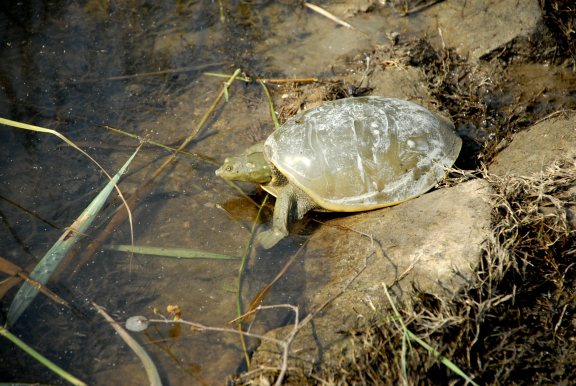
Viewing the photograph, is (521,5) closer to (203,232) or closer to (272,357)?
(203,232)

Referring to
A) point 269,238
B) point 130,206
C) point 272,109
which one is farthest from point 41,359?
point 272,109

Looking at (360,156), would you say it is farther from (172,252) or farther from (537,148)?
(172,252)

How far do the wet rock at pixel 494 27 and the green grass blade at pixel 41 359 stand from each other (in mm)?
5553

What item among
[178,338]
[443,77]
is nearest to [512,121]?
[443,77]

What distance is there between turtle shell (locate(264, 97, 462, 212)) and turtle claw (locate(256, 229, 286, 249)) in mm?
484

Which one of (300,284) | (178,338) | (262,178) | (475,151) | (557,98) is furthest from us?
(557,98)

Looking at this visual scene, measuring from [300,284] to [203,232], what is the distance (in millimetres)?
1078

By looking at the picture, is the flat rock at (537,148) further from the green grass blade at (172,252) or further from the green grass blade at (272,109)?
the green grass blade at (172,252)

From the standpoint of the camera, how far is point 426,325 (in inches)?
79.9

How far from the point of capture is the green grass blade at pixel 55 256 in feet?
8.36

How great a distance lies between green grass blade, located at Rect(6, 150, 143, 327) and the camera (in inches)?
100

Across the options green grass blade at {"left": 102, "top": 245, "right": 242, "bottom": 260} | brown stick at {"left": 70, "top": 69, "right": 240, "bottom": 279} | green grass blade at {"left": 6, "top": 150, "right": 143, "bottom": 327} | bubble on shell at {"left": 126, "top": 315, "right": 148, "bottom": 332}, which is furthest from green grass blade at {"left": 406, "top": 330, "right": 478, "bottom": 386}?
green grass blade at {"left": 6, "top": 150, "right": 143, "bottom": 327}

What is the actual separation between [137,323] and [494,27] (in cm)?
549

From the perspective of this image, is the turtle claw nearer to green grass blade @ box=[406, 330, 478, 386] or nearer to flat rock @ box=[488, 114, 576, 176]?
green grass blade @ box=[406, 330, 478, 386]
